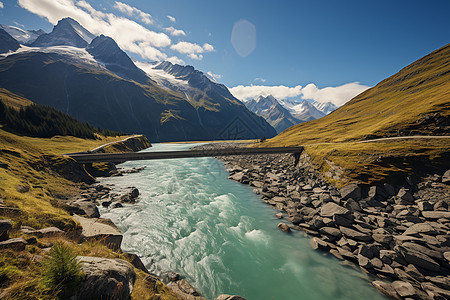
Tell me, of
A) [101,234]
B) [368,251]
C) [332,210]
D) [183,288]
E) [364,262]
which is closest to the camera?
[183,288]

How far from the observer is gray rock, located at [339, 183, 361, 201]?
19.6m

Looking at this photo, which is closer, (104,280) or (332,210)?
(104,280)

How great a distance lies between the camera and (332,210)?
55.2 feet

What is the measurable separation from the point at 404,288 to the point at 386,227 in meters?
6.33

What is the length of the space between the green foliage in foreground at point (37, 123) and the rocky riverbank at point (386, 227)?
7082 cm

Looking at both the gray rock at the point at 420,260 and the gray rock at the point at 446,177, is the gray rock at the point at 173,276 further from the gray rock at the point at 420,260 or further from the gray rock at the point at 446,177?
the gray rock at the point at 446,177

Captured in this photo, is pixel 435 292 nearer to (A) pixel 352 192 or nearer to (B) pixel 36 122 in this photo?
(A) pixel 352 192

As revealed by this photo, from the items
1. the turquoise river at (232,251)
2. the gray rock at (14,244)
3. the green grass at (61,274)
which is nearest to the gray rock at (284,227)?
the turquoise river at (232,251)

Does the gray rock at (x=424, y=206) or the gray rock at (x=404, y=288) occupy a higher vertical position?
the gray rock at (x=424, y=206)

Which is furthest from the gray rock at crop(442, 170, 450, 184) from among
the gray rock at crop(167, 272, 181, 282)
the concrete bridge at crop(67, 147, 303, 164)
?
the gray rock at crop(167, 272, 181, 282)

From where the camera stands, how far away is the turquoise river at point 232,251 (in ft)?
34.6

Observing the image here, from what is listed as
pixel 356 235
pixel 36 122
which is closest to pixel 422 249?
pixel 356 235

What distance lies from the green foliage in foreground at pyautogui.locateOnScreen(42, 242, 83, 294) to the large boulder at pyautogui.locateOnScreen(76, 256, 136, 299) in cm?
33

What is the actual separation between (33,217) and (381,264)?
71.8 feet
